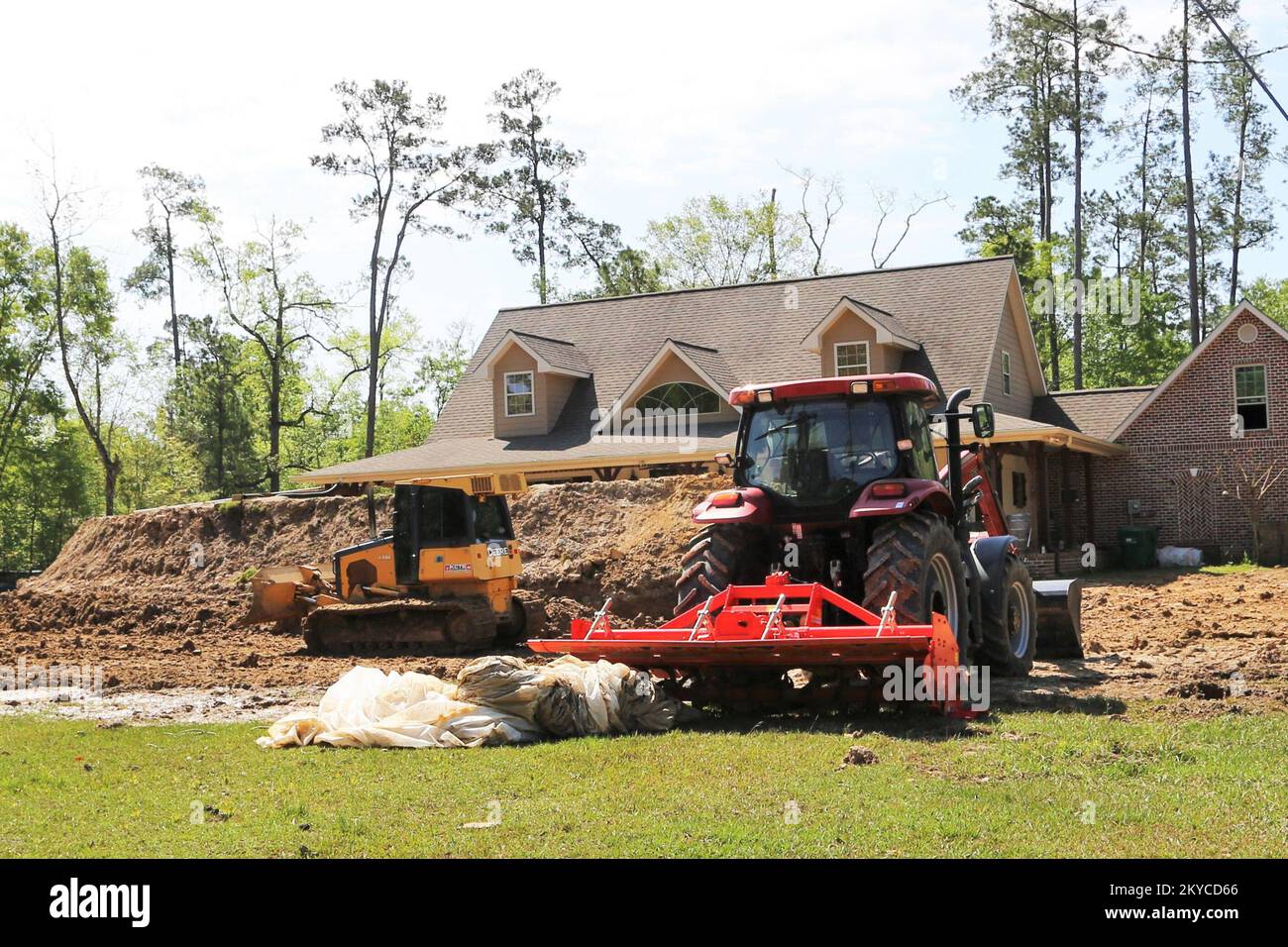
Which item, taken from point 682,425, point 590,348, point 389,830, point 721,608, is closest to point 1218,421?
point 682,425

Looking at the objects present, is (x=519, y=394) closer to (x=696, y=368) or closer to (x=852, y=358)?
(x=696, y=368)

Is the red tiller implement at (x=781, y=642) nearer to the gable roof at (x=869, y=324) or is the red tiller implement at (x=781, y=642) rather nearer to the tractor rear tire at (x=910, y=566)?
the tractor rear tire at (x=910, y=566)

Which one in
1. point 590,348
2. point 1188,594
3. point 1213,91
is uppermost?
point 1213,91

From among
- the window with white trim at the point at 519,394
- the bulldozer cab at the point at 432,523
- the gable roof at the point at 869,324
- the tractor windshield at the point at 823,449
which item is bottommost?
the bulldozer cab at the point at 432,523

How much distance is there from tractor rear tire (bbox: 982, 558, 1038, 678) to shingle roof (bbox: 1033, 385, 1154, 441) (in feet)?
62.5

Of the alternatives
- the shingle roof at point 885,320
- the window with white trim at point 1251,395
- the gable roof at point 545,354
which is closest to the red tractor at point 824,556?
the shingle roof at point 885,320

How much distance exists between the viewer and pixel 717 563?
36.7 feet

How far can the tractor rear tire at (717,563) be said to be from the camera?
36.6 ft

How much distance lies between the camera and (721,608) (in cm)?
1072

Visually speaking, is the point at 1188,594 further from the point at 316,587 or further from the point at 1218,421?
the point at 316,587

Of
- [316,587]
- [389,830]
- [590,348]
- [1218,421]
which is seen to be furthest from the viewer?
[590,348]

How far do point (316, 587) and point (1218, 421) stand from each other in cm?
2049

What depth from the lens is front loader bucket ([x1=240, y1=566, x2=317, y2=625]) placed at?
21.4 meters

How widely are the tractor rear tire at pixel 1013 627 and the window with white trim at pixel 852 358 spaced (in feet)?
51.6
